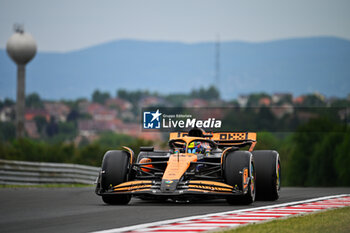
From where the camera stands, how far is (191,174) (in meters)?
16.5

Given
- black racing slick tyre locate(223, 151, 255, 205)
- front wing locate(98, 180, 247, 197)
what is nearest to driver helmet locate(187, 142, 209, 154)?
black racing slick tyre locate(223, 151, 255, 205)

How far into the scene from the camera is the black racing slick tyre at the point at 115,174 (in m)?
16.9

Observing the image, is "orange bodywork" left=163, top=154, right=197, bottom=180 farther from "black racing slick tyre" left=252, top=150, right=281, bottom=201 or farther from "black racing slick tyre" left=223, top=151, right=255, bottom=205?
"black racing slick tyre" left=252, top=150, right=281, bottom=201

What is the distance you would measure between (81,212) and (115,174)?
2.49 meters

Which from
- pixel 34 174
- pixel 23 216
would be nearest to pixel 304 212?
pixel 23 216

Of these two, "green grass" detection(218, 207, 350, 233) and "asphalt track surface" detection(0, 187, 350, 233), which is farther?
"asphalt track surface" detection(0, 187, 350, 233)

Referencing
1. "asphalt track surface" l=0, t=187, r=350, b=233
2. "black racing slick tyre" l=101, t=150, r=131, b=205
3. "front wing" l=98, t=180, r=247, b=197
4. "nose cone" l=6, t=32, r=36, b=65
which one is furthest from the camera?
"nose cone" l=6, t=32, r=36, b=65

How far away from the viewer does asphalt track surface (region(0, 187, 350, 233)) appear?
12.0 meters

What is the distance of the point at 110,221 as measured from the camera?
12633mm

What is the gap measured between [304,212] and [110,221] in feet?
13.0

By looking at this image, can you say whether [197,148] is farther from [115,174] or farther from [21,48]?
[21,48]

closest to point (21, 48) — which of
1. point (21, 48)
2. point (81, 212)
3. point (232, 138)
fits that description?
point (21, 48)

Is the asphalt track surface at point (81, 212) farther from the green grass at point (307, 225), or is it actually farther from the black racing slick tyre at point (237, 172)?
the green grass at point (307, 225)

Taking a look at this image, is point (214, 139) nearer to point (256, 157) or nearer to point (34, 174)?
point (256, 157)
